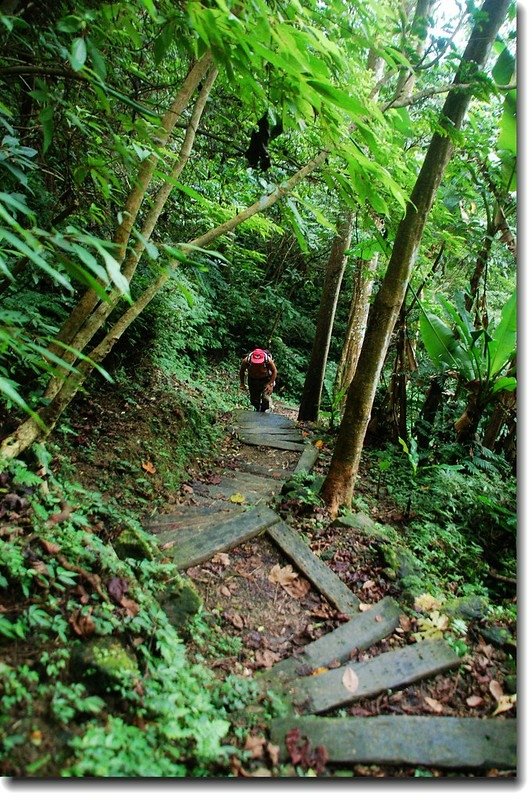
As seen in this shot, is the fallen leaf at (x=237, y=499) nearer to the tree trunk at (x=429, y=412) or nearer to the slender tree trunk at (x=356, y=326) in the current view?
the tree trunk at (x=429, y=412)

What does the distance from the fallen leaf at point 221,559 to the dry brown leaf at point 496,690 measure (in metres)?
1.98

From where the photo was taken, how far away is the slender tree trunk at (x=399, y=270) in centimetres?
360

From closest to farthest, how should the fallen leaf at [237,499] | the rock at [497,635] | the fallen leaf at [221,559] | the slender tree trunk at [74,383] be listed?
the slender tree trunk at [74,383] < the rock at [497,635] < the fallen leaf at [221,559] < the fallen leaf at [237,499]

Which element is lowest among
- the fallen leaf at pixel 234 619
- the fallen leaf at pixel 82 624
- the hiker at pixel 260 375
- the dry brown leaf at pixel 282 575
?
the fallen leaf at pixel 234 619

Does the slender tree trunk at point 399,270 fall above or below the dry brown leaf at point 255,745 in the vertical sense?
above

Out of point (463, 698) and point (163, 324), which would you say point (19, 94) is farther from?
point (463, 698)

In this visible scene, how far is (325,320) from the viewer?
783cm

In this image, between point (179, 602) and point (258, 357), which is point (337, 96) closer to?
point (179, 602)

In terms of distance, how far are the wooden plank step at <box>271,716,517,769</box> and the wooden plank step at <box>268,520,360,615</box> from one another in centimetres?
99

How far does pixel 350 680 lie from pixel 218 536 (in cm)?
148

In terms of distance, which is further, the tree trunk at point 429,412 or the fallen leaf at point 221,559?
the tree trunk at point 429,412

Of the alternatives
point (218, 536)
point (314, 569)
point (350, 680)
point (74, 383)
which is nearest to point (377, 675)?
point (350, 680)

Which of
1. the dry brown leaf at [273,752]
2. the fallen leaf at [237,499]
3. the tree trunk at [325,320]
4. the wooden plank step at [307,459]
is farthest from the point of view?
the tree trunk at [325,320]

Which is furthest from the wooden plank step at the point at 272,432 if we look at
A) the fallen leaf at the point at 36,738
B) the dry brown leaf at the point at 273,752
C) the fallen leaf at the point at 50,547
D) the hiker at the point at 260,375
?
the fallen leaf at the point at 36,738
